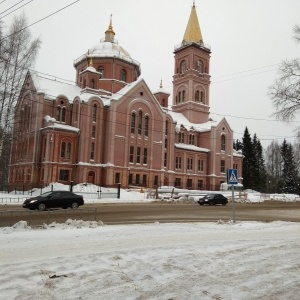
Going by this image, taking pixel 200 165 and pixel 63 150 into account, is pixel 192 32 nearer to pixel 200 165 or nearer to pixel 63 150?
pixel 200 165

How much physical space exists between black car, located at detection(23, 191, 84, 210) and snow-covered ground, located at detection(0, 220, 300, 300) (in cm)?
984

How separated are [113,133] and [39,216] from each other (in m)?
31.9

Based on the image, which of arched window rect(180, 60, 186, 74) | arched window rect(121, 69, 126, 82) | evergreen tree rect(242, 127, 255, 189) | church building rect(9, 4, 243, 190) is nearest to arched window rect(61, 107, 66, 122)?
church building rect(9, 4, 243, 190)

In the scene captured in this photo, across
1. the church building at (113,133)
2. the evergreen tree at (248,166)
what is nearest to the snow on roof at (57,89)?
the church building at (113,133)

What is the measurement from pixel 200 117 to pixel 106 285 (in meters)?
63.5

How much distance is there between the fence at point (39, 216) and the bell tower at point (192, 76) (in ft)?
166

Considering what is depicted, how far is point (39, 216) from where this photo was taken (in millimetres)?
16719

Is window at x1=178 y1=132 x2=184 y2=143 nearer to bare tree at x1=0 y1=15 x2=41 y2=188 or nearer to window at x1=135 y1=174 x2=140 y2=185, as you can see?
window at x1=135 y1=174 x2=140 y2=185

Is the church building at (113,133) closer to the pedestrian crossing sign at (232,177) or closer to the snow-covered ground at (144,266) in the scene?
the pedestrian crossing sign at (232,177)

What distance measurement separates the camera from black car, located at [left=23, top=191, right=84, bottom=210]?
2170 centimetres

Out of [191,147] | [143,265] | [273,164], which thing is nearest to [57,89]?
[191,147]

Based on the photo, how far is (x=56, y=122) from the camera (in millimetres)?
47469

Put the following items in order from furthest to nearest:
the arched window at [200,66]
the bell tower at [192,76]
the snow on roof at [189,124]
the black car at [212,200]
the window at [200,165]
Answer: the arched window at [200,66]
the bell tower at [192,76]
the snow on roof at [189,124]
the window at [200,165]
the black car at [212,200]

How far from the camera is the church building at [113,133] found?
150 ft
